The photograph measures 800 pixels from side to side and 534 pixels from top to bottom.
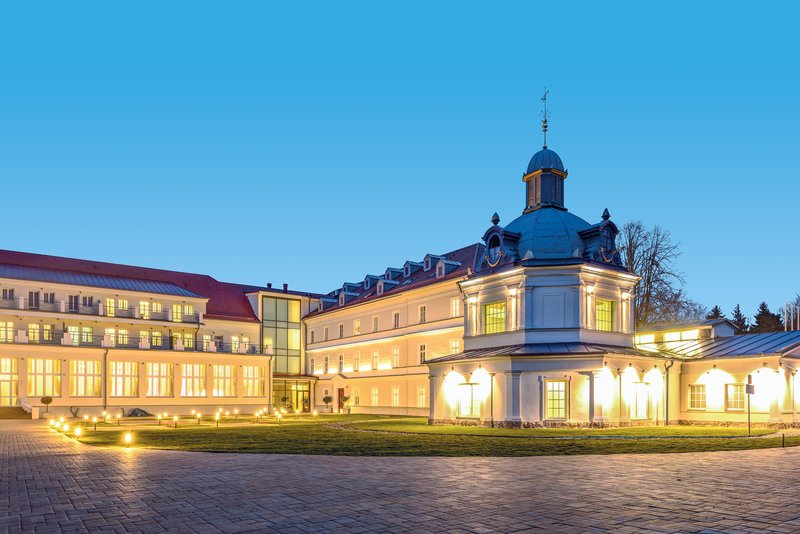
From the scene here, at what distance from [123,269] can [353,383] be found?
25.3 meters

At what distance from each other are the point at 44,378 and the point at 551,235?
41214mm

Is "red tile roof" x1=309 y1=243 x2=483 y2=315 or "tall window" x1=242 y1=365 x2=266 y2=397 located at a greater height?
"red tile roof" x1=309 y1=243 x2=483 y2=315

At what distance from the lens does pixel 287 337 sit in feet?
233

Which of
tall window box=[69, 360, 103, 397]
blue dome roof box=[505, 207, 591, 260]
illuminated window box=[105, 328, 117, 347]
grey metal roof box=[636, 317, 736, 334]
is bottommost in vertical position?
tall window box=[69, 360, 103, 397]

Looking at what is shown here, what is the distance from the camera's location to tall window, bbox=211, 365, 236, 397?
62188 millimetres

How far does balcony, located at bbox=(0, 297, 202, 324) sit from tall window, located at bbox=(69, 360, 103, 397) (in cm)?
486

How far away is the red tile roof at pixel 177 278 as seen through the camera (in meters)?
60.0

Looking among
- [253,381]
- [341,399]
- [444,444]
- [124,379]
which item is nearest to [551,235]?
[444,444]

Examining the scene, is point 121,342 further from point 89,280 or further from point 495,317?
point 495,317

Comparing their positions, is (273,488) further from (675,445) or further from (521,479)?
(675,445)

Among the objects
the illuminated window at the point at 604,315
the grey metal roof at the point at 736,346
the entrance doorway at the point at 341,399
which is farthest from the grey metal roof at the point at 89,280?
the grey metal roof at the point at 736,346

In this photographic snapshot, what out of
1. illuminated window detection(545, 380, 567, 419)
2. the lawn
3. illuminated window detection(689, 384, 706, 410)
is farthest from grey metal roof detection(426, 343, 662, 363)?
the lawn

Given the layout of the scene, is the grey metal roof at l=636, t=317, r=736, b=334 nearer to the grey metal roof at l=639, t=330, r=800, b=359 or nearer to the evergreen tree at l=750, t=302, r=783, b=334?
the grey metal roof at l=639, t=330, r=800, b=359

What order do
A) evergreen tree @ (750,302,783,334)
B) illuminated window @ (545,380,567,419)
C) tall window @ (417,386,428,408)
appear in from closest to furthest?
1. illuminated window @ (545,380,567,419)
2. tall window @ (417,386,428,408)
3. evergreen tree @ (750,302,783,334)
